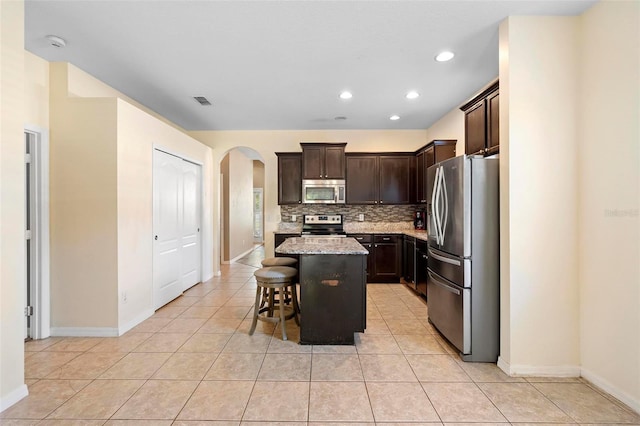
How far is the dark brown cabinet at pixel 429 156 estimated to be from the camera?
443cm

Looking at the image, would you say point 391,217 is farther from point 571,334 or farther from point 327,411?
point 327,411

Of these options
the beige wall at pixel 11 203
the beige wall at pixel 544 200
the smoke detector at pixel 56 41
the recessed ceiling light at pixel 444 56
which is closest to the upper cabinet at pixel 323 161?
the recessed ceiling light at pixel 444 56

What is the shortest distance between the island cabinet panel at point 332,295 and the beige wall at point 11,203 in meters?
2.03

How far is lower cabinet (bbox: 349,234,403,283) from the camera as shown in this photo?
5117mm

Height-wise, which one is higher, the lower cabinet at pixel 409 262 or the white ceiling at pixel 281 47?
the white ceiling at pixel 281 47

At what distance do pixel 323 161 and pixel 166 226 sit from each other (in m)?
2.76

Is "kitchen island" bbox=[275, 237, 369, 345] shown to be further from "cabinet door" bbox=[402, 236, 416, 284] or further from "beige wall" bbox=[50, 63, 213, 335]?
"cabinet door" bbox=[402, 236, 416, 284]

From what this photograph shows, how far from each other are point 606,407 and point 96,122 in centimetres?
480

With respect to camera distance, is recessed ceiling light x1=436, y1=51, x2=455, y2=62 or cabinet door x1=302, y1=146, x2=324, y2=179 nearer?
recessed ceiling light x1=436, y1=51, x2=455, y2=62

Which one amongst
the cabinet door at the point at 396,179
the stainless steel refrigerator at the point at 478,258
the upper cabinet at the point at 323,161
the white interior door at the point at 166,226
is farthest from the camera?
the cabinet door at the point at 396,179

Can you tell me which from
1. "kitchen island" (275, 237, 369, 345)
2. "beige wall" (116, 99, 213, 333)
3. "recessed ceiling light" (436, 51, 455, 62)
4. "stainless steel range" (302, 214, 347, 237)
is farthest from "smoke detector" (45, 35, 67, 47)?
"stainless steel range" (302, 214, 347, 237)

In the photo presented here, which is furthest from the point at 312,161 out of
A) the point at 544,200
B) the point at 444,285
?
the point at 544,200

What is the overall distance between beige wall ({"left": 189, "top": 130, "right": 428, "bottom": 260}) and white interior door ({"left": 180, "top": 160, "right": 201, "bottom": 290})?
0.63 meters

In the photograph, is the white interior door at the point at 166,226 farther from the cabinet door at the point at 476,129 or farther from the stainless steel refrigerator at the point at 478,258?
the cabinet door at the point at 476,129
